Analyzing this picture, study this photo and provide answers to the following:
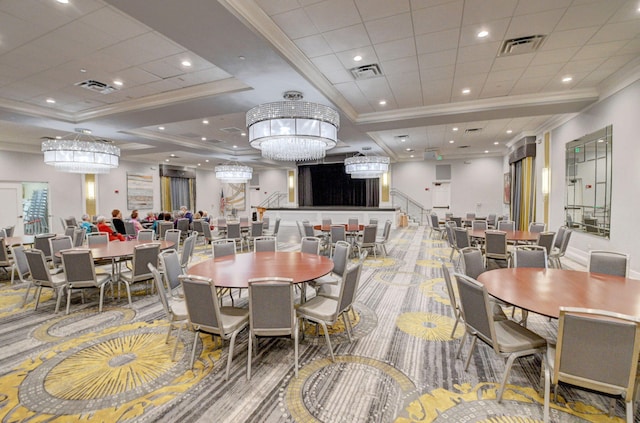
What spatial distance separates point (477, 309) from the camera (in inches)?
94.3

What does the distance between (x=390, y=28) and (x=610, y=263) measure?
3.96 m

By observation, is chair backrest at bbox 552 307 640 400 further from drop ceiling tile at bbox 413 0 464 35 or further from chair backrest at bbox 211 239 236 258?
chair backrest at bbox 211 239 236 258

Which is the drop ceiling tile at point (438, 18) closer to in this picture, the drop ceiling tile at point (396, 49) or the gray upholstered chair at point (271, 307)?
the drop ceiling tile at point (396, 49)

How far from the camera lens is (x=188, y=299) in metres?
2.61

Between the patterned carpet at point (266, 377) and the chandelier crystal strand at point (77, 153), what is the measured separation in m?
3.55

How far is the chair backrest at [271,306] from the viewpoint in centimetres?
248

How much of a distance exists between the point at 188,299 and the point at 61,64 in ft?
15.7

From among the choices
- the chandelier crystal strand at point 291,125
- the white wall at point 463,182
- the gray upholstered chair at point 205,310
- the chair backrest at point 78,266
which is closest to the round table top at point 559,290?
the gray upholstered chair at point 205,310

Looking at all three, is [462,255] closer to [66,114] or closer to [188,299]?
[188,299]

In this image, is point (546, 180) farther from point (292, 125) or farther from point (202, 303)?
point (202, 303)

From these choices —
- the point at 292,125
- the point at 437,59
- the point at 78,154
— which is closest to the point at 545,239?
the point at 437,59

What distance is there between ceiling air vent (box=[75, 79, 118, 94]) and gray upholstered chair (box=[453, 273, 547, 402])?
22.1ft

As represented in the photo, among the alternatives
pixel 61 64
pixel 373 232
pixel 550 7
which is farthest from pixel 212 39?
pixel 373 232

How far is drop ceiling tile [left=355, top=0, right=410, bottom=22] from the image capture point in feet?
11.1
